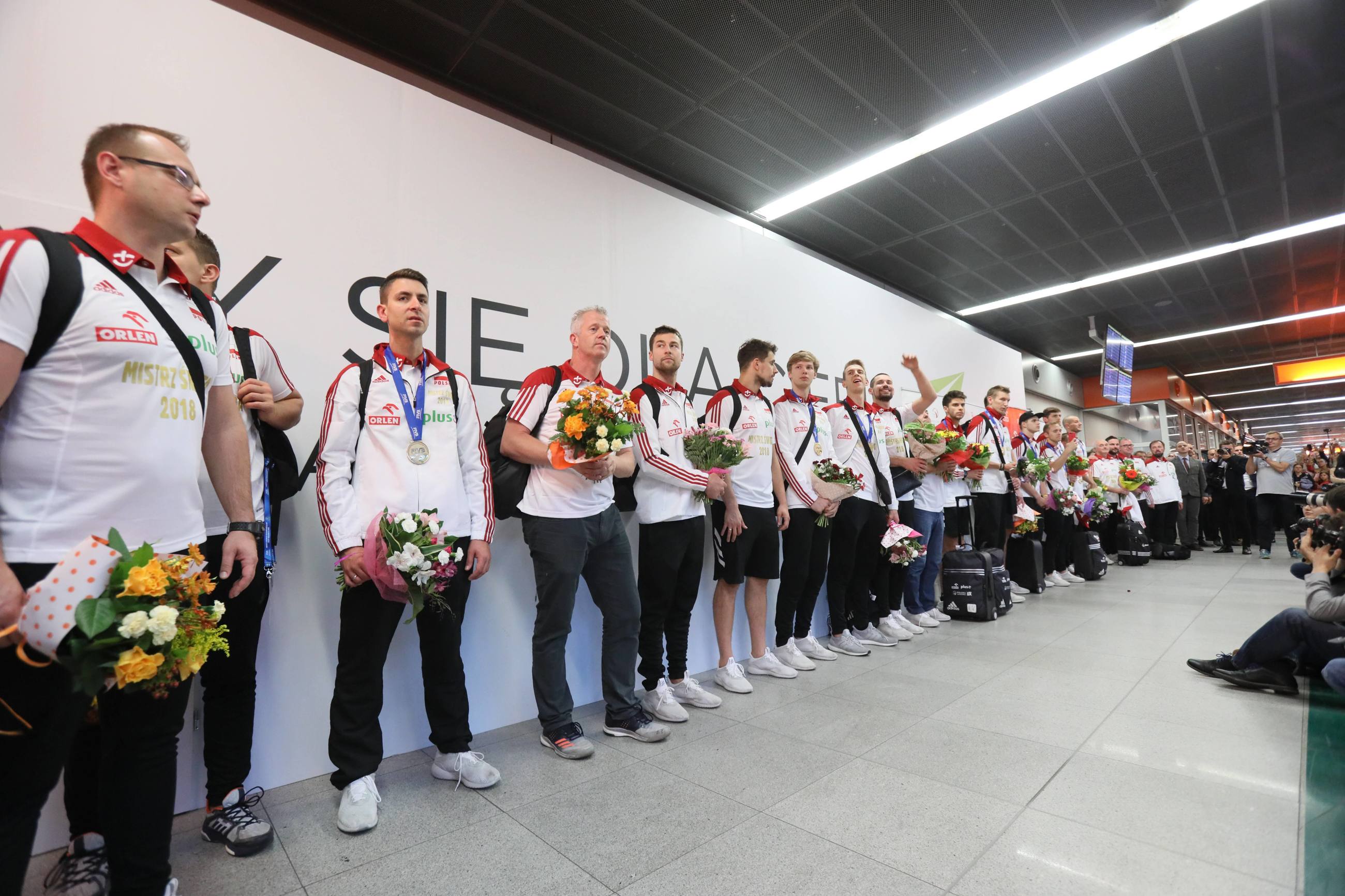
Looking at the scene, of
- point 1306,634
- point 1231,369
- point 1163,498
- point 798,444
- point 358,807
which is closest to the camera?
point 358,807

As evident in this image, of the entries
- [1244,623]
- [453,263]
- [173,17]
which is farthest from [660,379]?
[1244,623]

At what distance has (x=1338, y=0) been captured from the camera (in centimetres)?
341

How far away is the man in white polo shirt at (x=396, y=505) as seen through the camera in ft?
6.88

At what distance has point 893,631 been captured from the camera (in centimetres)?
432

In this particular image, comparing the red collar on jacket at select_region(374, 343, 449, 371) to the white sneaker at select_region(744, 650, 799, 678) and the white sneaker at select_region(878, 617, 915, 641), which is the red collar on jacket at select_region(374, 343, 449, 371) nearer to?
the white sneaker at select_region(744, 650, 799, 678)

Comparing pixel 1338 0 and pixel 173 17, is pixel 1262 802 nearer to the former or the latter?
pixel 1338 0

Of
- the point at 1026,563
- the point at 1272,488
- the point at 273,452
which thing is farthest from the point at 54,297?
the point at 1272,488

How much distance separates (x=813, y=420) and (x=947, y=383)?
151 inches

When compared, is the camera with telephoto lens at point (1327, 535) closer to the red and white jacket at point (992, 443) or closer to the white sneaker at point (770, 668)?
the white sneaker at point (770, 668)

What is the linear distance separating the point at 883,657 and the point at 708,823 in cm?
228

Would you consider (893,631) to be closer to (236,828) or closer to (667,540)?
(667,540)

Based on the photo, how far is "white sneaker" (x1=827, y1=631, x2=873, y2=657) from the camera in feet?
12.9

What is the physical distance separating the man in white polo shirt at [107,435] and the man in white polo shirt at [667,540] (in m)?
1.87

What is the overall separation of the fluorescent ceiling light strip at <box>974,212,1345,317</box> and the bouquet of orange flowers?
755 centimetres
